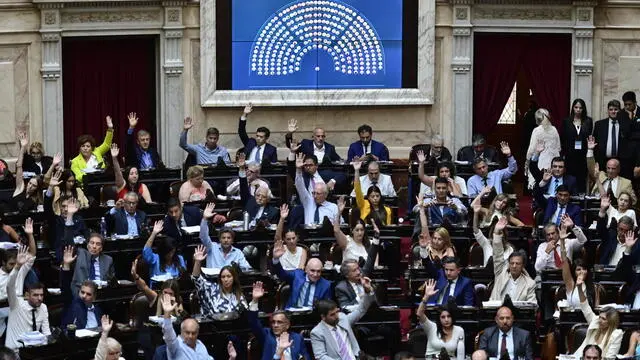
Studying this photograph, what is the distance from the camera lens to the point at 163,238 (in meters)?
22.1

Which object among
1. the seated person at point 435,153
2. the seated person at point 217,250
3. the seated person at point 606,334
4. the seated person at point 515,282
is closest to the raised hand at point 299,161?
the seated person at point 435,153

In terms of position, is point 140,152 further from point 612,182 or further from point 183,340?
point 183,340

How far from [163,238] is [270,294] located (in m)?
1.37

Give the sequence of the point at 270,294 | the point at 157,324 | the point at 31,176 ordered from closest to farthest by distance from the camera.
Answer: the point at 157,324
the point at 270,294
the point at 31,176

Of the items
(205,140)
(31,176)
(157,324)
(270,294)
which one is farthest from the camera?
(205,140)

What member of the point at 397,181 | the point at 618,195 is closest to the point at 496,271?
the point at 618,195

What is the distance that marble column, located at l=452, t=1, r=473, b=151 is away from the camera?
2755 centimetres

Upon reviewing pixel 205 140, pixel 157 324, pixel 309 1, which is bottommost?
pixel 157 324

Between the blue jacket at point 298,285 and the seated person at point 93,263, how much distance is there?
1.90 m

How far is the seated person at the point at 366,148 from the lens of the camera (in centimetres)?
2617

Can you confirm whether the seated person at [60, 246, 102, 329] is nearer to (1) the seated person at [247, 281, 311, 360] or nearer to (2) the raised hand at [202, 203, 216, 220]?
(1) the seated person at [247, 281, 311, 360]

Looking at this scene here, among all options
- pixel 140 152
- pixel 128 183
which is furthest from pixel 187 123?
pixel 128 183

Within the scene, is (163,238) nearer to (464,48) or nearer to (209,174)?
(209,174)

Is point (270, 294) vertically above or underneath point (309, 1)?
underneath
